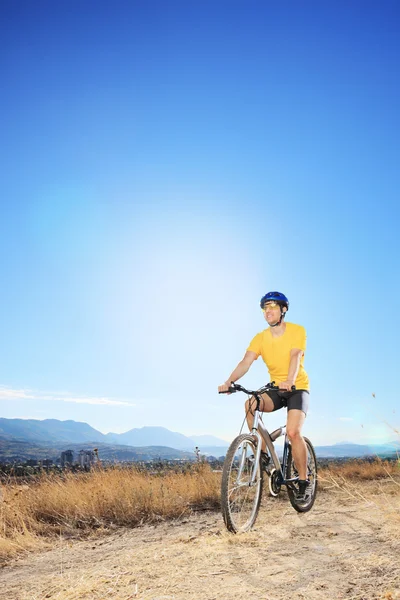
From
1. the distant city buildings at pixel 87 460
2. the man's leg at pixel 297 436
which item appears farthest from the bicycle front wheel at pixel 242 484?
the distant city buildings at pixel 87 460

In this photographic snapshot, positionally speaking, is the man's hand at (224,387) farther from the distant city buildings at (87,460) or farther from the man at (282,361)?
the distant city buildings at (87,460)

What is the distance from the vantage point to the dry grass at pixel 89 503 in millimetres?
6629

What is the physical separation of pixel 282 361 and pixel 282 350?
141 millimetres

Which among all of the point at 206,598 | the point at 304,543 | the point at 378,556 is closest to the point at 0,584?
the point at 206,598

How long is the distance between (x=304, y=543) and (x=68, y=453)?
27008 mm

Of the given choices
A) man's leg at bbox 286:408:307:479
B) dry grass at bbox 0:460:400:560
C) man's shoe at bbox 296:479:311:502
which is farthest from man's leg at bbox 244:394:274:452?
dry grass at bbox 0:460:400:560

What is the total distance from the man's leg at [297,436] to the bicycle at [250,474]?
5.9 inches

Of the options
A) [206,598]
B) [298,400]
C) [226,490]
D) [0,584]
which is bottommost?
[0,584]

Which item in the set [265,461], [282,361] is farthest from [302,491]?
[282,361]

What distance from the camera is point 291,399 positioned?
6191 mm

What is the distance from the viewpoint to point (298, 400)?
20.2 feet

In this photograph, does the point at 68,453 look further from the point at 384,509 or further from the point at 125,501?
the point at 384,509

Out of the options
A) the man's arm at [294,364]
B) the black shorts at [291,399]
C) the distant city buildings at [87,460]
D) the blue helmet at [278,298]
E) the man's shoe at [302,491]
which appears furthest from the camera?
the distant city buildings at [87,460]

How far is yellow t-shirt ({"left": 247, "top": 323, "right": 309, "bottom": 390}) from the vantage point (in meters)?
6.18
